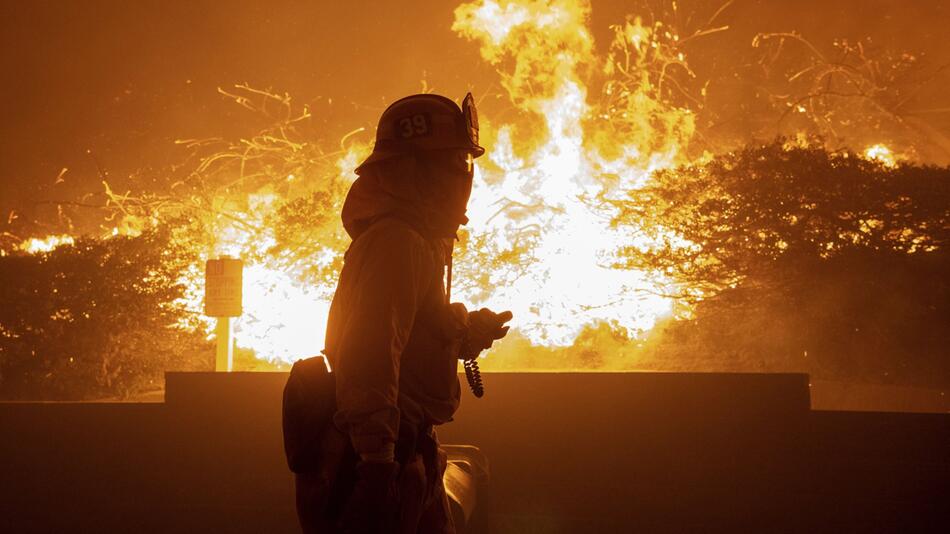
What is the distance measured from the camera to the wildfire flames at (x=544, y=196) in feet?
28.5

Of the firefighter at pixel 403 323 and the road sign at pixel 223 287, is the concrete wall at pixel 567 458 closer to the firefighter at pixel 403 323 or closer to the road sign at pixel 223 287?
the road sign at pixel 223 287

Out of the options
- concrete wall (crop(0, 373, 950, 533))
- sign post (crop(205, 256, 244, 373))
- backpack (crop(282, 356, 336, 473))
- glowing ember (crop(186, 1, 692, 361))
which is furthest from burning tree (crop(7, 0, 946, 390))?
backpack (crop(282, 356, 336, 473))

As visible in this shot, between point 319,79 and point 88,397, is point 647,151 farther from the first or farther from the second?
point 88,397

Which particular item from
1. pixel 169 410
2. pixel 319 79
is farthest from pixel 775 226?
pixel 319 79

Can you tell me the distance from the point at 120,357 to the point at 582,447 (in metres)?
6.50

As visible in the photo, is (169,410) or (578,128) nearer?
(169,410)

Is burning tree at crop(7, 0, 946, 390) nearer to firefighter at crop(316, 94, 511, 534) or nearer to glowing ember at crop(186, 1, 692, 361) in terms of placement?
glowing ember at crop(186, 1, 692, 361)

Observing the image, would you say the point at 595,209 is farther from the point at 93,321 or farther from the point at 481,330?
the point at 93,321

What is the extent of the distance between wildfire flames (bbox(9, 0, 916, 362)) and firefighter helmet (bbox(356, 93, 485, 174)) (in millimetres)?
5679

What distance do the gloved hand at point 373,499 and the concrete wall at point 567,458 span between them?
241 cm

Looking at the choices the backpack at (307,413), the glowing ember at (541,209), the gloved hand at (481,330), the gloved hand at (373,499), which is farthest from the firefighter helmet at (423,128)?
the glowing ember at (541,209)

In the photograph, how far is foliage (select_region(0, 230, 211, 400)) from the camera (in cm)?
839

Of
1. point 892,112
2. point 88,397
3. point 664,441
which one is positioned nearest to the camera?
point 664,441

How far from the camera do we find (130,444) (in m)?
5.42
